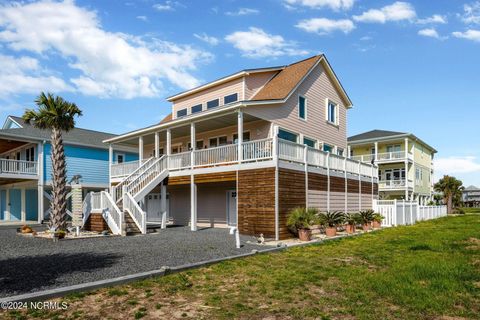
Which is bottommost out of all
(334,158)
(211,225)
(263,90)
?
(211,225)

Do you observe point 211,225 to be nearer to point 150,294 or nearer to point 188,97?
point 188,97

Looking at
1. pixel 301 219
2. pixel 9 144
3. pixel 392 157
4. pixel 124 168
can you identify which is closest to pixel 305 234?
pixel 301 219

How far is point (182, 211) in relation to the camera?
24.7 metres

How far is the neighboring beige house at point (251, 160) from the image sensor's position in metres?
16.1

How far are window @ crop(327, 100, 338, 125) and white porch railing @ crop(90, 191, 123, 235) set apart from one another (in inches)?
618

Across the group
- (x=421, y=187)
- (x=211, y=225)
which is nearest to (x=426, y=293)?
(x=211, y=225)

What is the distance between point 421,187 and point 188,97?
34.4 metres

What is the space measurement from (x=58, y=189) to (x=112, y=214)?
9.67 ft

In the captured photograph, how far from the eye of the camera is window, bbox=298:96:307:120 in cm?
2222

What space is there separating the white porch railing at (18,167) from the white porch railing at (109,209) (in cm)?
1139

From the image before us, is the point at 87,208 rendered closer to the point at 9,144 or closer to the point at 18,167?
the point at 18,167

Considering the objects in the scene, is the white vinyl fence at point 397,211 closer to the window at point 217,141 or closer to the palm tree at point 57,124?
the window at point 217,141

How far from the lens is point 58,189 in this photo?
17.8 metres

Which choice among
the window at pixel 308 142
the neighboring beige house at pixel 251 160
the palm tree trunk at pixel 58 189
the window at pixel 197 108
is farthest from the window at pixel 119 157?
the window at pixel 308 142
